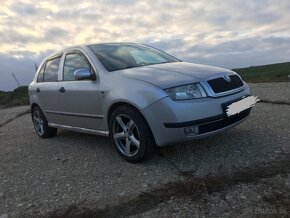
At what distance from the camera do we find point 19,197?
14.2 feet

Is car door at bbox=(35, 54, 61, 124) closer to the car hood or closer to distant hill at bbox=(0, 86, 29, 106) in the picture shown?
the car hood

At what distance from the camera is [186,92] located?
14.5 feet

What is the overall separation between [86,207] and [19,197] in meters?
0.99

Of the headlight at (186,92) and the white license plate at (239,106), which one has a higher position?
the headlight at (186,92)

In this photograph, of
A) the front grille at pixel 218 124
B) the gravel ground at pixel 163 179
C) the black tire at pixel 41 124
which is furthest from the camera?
the black tire at pixel 41 124

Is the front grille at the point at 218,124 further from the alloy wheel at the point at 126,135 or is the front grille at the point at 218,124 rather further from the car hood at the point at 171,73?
the alloy wheel at the point at 126,135

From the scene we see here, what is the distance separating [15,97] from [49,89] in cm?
1454

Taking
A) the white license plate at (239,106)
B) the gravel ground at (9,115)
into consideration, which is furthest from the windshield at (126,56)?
the gravel ground at (9,115)

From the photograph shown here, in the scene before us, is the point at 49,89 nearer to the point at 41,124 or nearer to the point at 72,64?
the point at 72,64

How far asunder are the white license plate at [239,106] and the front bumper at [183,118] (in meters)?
0.10

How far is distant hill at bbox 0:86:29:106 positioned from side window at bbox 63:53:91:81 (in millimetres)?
12202

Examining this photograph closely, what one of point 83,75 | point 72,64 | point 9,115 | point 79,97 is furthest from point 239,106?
point 9,115

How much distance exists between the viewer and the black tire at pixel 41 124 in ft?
23.7

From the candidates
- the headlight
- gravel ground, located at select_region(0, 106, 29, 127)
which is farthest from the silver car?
gravel ground, located at select_region(0, 106, 29, 127)
